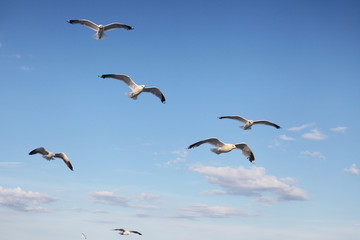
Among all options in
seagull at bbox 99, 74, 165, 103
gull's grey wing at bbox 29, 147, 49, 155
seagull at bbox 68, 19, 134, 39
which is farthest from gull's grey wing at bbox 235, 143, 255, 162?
gull's grey wing at bbox 29, 147, 49, 155

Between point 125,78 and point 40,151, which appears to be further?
point 40,151

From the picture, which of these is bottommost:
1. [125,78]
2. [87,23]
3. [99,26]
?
[125,78]

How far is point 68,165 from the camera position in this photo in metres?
39.9

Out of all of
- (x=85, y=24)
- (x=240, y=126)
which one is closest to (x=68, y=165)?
(x=85, y=24)

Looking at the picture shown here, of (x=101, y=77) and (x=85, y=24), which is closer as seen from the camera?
(x=101, y=77)

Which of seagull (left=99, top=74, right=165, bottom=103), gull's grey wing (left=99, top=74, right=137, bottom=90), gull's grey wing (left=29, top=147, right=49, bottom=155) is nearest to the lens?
gull's grey wing (left=99, top=74, right=137, bottom=90)

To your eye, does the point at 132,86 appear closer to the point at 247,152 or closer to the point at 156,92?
the point at 156,92

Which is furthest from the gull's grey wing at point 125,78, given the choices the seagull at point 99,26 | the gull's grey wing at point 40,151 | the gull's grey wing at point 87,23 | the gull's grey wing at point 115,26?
the gull's grey wing at point 40,151

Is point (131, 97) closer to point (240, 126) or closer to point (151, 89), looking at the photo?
point (151, 89)

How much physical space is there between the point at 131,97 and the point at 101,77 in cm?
304

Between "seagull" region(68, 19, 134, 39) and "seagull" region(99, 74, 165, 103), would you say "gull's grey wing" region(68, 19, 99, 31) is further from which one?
"seagull" region(99, 74, 165, 103)

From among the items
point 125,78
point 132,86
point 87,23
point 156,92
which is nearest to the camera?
point 125,78

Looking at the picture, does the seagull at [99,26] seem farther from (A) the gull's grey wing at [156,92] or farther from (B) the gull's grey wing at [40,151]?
(B) the gull's grey wing at [40,151]

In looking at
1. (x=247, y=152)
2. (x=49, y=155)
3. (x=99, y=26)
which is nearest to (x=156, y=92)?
(x=99, y=26)
